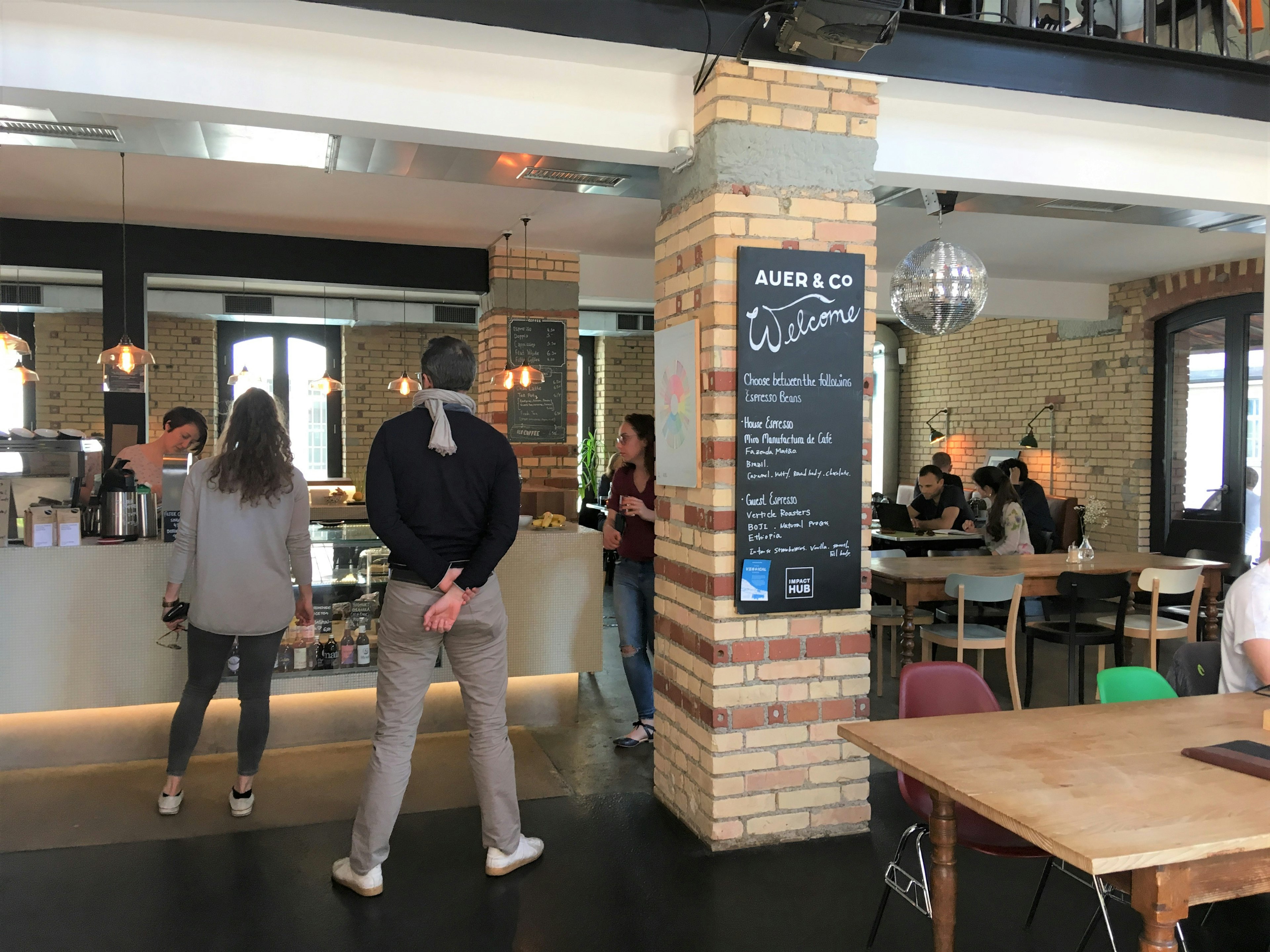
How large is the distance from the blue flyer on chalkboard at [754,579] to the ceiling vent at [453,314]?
25.6 ft

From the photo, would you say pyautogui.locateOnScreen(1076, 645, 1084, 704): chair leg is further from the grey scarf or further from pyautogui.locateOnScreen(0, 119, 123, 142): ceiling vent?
pyautogui.locateOnScreen(0, 119, 123, 142): ceiling vent

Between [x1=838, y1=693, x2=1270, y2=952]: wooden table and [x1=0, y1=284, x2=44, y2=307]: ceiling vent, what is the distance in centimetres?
949

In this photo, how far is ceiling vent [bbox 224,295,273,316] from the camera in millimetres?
9688

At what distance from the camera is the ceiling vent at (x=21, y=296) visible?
29.7 ft

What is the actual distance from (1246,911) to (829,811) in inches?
52.7

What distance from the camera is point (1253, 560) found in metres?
7.71

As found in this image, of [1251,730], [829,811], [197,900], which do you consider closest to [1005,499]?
[829,811]

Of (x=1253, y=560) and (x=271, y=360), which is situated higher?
(x=271, y=360)

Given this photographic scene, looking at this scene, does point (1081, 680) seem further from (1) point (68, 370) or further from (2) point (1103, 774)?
(1) point (68, 370)

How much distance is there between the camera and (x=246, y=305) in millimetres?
9727

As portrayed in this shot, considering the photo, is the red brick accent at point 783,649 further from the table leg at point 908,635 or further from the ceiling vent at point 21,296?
the ceiling vent at point 21,296

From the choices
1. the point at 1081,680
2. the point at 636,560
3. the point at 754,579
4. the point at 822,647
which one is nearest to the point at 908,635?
the point at 1081,680

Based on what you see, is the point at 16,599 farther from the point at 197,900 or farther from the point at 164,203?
the point at 164,203

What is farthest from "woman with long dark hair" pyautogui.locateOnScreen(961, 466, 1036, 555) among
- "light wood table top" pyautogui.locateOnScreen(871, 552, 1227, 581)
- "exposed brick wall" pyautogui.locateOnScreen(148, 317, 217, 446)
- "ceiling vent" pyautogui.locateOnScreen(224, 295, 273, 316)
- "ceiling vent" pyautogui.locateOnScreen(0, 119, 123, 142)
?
"exposed brick wall" pyautogui.locateOnScreen(148, 317, 217, 446)
